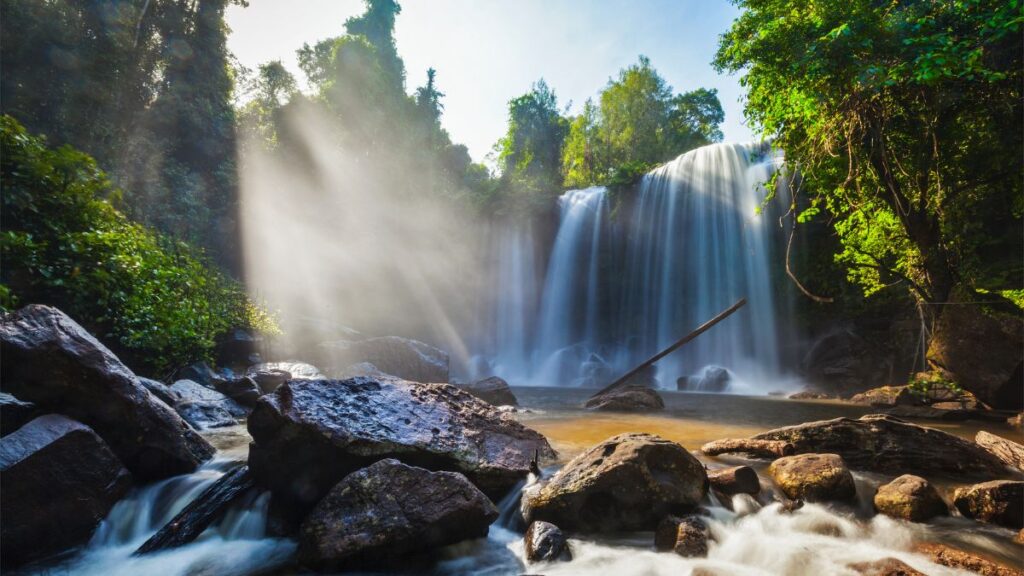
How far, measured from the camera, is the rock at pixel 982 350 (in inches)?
317

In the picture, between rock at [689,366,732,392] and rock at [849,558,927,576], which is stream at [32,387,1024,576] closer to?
rock at [849,558,927,576]

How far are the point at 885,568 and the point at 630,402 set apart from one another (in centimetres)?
756

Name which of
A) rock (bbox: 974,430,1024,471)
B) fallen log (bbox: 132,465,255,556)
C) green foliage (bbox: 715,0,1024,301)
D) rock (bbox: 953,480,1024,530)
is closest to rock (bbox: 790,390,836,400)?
green foliage (bbox: 715,0,1024,301)

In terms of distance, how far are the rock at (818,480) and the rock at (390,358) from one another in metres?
11.3

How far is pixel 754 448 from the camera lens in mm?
5387

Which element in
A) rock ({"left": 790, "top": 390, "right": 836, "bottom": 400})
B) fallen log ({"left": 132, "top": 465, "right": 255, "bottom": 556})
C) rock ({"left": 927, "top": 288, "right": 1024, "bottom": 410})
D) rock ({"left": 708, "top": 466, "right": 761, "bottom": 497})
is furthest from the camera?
rock ({"left": 790, "top": 390, "right": 836, "bottom": 400})

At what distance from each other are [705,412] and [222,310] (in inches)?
524

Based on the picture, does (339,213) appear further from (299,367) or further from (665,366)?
(665,366)

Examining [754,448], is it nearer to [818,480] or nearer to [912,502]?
[818,480]

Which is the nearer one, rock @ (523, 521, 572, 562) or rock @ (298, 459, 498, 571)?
rock @ (298, 459, 498, 571)

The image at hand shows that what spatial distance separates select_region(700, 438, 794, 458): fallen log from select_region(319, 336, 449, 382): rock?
9951 mm

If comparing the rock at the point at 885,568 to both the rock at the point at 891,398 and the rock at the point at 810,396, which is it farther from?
the rock at the point at 810,396

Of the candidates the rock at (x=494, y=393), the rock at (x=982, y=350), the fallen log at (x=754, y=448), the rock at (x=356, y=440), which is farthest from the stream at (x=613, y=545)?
the rock at (x=494, y=393)

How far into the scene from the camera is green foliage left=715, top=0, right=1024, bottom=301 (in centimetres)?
647
